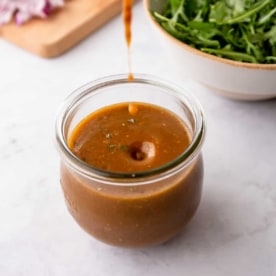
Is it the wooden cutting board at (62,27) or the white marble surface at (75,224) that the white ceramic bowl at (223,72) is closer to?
the white marble surface at (75,224)

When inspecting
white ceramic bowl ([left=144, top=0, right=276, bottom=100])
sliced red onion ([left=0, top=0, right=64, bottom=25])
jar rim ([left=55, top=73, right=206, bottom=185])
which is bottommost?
sliced red onion ([left=0, top=0, right=64, bottom=25])

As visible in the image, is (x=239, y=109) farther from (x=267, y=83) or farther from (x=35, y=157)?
(x=35, y=157)

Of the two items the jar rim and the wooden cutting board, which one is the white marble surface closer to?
the wooden cutting board

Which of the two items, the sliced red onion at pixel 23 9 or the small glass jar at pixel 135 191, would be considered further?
the sliced red onion at pixel 23 9

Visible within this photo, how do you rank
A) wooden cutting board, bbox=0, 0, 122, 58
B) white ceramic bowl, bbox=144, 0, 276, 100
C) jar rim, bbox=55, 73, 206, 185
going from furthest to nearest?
wooden cutting board, bbox=0, 0, 122, 58 < white ceramic bowl, bbox=144, 0, 276, 100 < jar rim, bbox=55, 73, 206, 185

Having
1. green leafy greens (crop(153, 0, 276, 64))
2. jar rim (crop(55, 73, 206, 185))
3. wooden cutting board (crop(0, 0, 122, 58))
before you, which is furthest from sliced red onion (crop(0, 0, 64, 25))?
jar rim (crop(55, 73, 206, 185))

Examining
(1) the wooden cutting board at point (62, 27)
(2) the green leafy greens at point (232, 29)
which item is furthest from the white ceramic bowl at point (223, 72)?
(1) the wooden cutting board at point (62, 27)

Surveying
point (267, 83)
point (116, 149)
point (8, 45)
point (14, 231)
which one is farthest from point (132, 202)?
point (8, 45)
